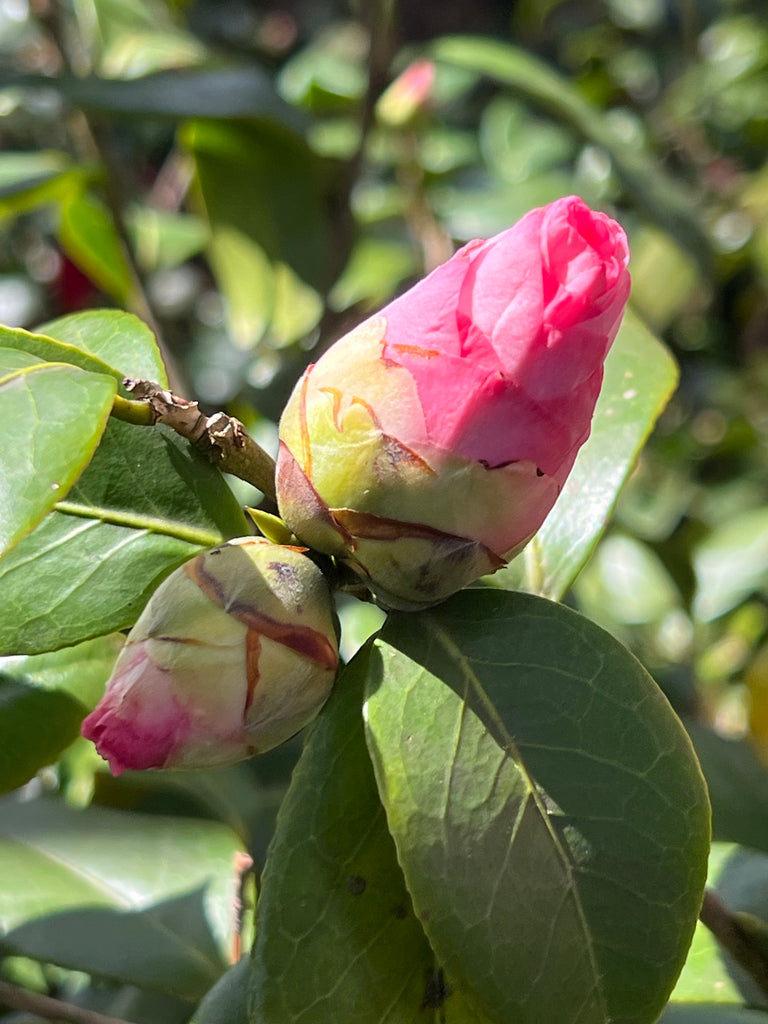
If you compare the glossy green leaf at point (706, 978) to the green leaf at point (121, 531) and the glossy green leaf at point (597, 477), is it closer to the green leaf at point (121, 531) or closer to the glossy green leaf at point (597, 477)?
the glossy green leaf at point (597, 477)

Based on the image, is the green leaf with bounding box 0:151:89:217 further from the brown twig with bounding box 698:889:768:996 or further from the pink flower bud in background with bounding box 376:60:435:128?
the brown twig with bounding box 698:889:768:996

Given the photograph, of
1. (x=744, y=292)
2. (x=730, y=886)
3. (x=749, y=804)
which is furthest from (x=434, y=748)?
(x=744, y=292)

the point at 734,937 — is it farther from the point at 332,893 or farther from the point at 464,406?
the point at 464,406

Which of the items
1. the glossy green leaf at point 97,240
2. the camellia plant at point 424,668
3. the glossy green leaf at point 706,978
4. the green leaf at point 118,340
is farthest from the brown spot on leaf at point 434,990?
the glossy green leaf at point 97,240

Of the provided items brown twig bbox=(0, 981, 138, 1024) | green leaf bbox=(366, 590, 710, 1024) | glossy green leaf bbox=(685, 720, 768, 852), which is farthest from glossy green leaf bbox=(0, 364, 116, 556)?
glossy green leaf bbox=(685, 720, 768, 852)

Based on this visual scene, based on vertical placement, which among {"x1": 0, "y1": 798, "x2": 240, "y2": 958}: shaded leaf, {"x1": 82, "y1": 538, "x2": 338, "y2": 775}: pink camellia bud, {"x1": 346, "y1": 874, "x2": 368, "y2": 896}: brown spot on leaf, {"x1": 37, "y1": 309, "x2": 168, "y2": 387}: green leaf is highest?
{"x1": 37, "y1": 309, "x2": 168, "y2": 387}: green leaf

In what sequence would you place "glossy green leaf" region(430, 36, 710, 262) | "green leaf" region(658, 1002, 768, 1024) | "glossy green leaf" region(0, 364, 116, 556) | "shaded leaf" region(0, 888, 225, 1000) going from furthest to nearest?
"glossy green leaf" region(430, 36, 710, 262), "shaded leaf" region(0, 888, 225, 1000), "green leaf" region(658, 1002, 768, 1024), "glossy green leaf" region(0, 364, 116, 556)

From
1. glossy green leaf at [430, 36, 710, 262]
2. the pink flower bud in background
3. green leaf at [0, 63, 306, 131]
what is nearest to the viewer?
green leaf at [0, 63, 306, 131]

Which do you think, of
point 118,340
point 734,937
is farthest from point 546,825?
point 118,340
